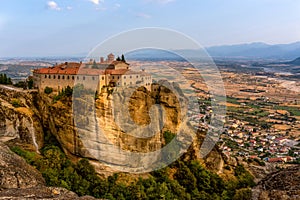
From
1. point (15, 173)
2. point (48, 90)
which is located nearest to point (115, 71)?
point (48, 90)

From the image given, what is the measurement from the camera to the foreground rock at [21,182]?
43.0 ft

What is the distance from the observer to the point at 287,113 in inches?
3187

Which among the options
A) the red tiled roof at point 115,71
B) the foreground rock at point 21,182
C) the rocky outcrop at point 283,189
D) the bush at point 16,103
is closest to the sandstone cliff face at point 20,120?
the bush at point 16,103

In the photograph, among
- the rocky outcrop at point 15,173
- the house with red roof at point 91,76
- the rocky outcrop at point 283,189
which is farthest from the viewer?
the house with red roof at point 91,76

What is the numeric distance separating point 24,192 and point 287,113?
7781cm

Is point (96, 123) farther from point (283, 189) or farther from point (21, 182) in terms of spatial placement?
point (283, 189)

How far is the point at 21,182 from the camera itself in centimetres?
1683

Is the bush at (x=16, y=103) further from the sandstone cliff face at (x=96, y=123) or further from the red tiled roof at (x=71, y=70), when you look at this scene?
the red tiled roof at (x=71, y=70)

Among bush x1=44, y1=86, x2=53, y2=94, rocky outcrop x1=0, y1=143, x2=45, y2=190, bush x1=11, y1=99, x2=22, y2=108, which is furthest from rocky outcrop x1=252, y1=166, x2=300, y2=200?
bush x1=11, y1=99, x2=22, y2=108

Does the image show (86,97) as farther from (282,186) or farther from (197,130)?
(282,186)

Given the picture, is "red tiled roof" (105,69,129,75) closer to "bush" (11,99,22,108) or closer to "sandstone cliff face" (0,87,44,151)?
"sandstone cliff face" (0,87,44,151)

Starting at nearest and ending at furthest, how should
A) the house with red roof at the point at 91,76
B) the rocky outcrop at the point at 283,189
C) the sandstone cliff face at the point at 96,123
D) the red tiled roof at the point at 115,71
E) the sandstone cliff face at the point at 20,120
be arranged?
1. the rocky outcrop at the point at 283,189
2. the sandstone cliff face at the point at 96,123
3. the sandstone cliff face at the point at 20,120
4. the house with red roof at the point at 91,76
5. the red tiled roof at the point at 115,71

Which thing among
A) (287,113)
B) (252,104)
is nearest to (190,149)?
(287,113)

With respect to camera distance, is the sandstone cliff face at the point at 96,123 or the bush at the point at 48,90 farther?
the bush at the point at 48,90
